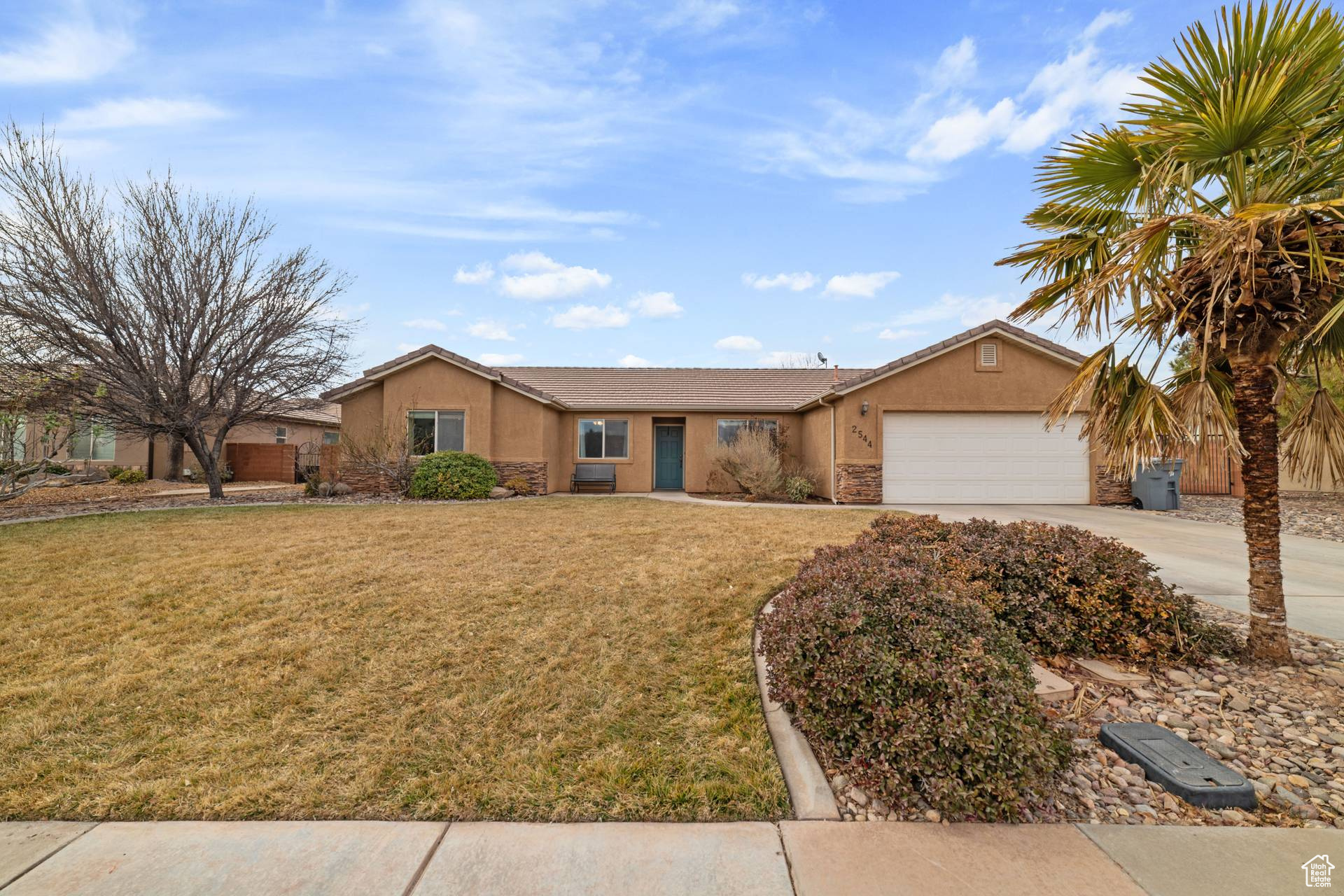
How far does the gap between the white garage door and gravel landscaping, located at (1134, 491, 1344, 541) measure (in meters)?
1.65

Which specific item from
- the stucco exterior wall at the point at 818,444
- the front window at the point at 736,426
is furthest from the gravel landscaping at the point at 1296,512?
the front window at the point at 736,426

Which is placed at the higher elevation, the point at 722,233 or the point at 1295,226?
the point at 722,233

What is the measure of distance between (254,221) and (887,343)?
2137 cm

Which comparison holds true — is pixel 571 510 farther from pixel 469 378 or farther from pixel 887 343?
pixel 887 343

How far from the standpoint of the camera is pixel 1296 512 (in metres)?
11.3

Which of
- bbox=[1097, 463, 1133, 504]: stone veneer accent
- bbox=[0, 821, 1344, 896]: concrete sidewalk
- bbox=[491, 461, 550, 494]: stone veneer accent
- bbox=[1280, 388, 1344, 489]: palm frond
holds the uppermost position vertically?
bbox=[1280, 388, 1344, 489]: palm frond

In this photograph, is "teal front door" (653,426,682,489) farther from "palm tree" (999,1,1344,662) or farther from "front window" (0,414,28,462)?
"front window" (0,414,28,462)

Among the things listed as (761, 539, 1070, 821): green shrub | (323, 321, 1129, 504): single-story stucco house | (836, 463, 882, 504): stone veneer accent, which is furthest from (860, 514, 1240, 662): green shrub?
(323, 321, 1129, 504): single-story stucco house

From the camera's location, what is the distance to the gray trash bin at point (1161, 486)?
12.1 m

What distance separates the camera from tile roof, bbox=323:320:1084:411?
1277 cm

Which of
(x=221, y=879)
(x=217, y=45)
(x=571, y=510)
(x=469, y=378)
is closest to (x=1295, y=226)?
(x=221, y=879)

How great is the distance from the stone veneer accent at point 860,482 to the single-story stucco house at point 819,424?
1.1 inches

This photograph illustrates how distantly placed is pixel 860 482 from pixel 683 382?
6.88 metres

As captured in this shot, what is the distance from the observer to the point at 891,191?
11891 millimetres
